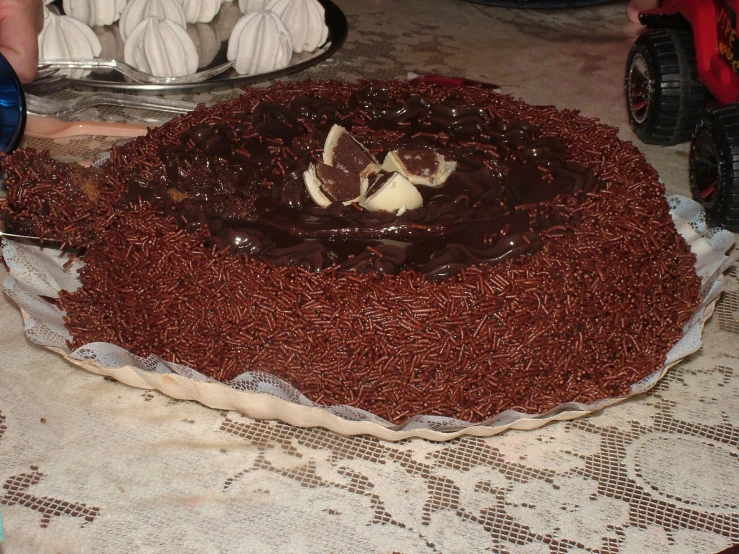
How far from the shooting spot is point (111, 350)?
11.5ft

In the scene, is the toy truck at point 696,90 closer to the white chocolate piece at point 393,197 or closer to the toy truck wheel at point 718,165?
the toy truck wheel at point 718,165

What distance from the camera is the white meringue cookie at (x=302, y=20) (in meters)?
6.27

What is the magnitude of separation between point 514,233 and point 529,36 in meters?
4.47

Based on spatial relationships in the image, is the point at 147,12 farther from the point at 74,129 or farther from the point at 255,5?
the point at 74,129

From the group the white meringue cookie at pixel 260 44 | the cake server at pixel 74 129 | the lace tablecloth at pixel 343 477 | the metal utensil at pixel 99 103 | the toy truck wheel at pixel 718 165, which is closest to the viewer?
the lace tablecloth at pixel 343 477

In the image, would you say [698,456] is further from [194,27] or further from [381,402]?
[194,27]

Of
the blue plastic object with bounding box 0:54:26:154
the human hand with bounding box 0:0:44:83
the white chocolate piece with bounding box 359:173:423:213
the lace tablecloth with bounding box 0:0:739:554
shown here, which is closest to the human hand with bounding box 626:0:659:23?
the lace tablecloth with bounding box 0:0:739:554

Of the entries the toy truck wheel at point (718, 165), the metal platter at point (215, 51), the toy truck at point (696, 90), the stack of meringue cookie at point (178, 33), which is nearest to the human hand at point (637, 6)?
the toy truck at point (696, 90)

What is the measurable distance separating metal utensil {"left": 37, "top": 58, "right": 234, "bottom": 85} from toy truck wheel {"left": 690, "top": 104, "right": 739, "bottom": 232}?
3.28m

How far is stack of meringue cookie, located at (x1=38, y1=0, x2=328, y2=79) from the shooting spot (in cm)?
582

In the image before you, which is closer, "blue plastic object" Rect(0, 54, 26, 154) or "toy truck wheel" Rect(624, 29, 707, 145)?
"blue plastic object" Rect(0, 54, 26, 154)

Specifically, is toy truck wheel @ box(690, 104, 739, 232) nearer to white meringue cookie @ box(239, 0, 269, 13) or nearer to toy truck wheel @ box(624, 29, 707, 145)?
toy truck wheel @ box(624, 29, 707, 145)

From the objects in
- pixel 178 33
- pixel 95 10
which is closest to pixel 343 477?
pixel 178 33

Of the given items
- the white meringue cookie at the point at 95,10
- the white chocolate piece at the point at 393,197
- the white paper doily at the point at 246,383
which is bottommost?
the white paper doily at the point at 246,383
